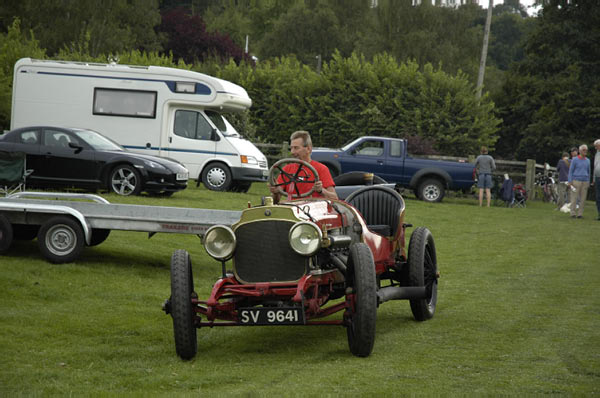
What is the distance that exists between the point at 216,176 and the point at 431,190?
716 centimetres

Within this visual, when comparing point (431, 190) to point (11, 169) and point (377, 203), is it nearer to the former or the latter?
point (11, 169)

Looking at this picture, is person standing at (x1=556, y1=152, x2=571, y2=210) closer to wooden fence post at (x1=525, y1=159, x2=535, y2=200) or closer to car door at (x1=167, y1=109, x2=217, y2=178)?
wooden fence post at (x1=525, y1=159, x2=535, y2=200)

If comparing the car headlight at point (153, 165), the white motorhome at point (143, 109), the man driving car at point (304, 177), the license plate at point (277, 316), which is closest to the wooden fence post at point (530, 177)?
the white motorhome at point (143, 109)

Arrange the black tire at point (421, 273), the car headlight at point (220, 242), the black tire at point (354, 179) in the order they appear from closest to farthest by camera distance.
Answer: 1. the car headlight at point (220, 242)
2. the black tire at point (421, 273)
3. the black tire at point (354, 179)

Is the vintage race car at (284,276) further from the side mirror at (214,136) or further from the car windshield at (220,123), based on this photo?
the car windshield at (220,123)

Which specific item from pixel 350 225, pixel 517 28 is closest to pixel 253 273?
pixel 350 225

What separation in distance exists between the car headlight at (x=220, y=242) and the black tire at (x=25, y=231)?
5.50 metres

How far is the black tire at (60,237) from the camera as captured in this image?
11.0 metres

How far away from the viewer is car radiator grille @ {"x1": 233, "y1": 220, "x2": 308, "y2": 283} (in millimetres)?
7141

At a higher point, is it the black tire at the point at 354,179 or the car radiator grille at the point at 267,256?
the black tire at the point at 354,179

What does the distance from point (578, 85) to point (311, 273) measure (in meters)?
42.0

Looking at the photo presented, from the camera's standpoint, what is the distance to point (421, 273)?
873 cm

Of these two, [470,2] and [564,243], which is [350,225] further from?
[470,2]

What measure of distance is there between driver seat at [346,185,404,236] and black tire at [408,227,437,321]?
0.37 metres
